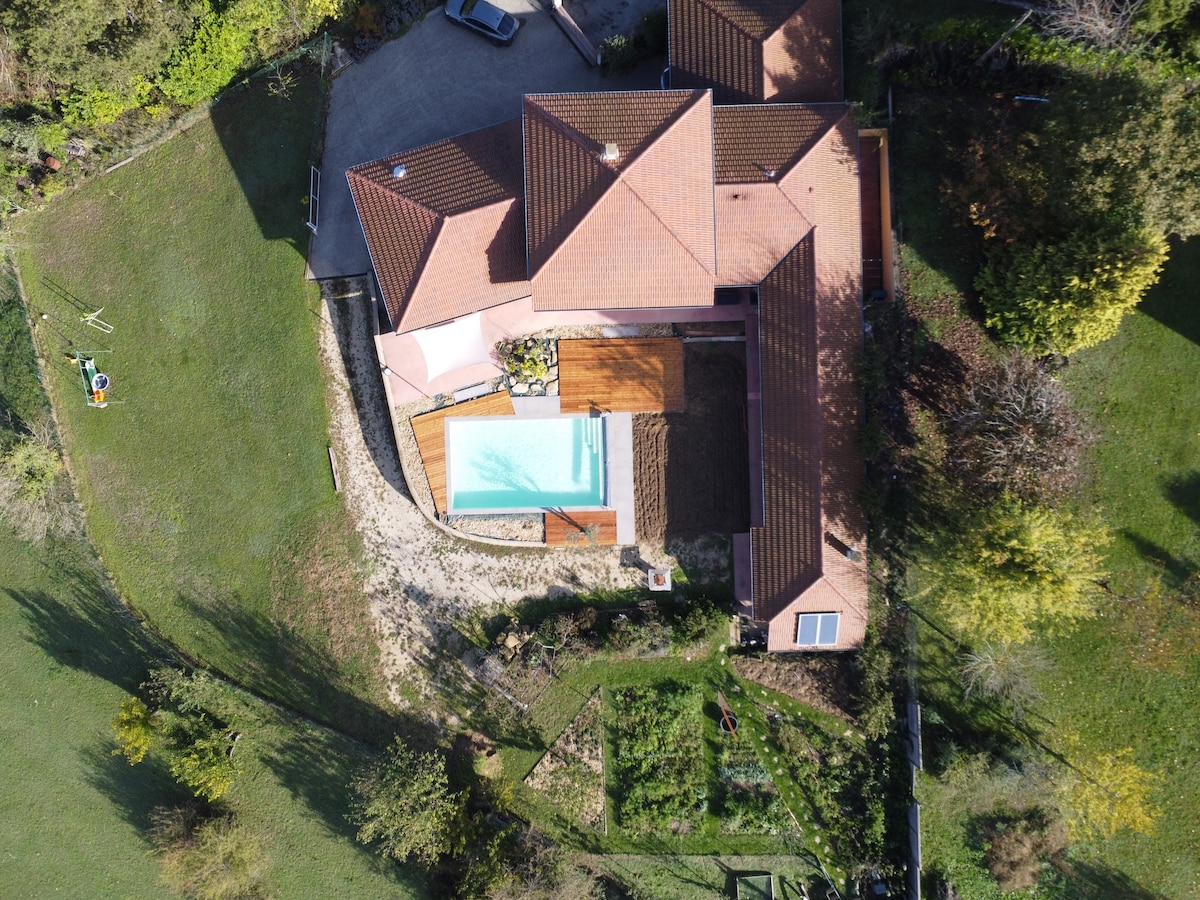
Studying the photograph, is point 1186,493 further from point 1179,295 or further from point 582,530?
Result: point 582,530

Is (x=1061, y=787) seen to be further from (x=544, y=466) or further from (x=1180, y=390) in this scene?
(x=544, y=466)

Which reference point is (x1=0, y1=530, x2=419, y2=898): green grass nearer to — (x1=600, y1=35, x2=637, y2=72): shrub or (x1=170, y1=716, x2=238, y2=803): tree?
(x1=170, y1=716, x2=238, y2=803): tree

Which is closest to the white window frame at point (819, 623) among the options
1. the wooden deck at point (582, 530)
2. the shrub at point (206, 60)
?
the wooden deck at point (582, 530)

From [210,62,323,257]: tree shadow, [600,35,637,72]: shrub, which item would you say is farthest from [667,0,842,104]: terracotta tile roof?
[210,62,323,257]: tree shadow

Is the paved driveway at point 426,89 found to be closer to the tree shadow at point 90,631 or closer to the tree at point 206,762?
the tree shadow at point 90,631

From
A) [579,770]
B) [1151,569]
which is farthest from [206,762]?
[1151,569]

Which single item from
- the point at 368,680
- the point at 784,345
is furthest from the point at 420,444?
the point at 784,345
